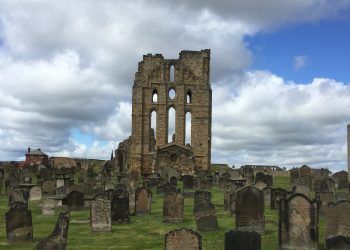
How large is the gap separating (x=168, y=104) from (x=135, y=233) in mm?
36382

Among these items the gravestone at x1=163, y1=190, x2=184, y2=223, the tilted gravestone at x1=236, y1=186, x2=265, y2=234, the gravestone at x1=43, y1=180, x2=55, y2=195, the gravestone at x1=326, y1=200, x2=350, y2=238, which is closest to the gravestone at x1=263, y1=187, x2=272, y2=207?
the gravestone at x1=163, y1=190, x2=184, y2=223

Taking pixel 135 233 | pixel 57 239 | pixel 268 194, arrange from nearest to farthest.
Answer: pixel 57 239 < pixel 135 233 < pixel 268 194

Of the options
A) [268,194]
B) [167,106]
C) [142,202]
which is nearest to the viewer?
[142,202]

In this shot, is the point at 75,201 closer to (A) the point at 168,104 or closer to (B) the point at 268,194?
(B) the point at 268,194

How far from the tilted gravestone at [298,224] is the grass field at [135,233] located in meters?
0.43

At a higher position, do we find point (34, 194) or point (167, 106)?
point (167, 106)

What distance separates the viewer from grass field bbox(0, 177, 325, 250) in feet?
39.7

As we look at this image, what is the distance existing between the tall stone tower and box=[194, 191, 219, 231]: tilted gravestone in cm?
3221

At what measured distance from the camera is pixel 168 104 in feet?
164

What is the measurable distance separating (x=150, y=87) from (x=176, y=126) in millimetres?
4554

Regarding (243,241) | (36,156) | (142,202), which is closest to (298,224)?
(243,241)

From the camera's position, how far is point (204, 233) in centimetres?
1348

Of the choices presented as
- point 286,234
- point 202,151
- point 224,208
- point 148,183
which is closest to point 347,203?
point 286,234

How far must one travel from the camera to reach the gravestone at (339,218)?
11352 millimetres
